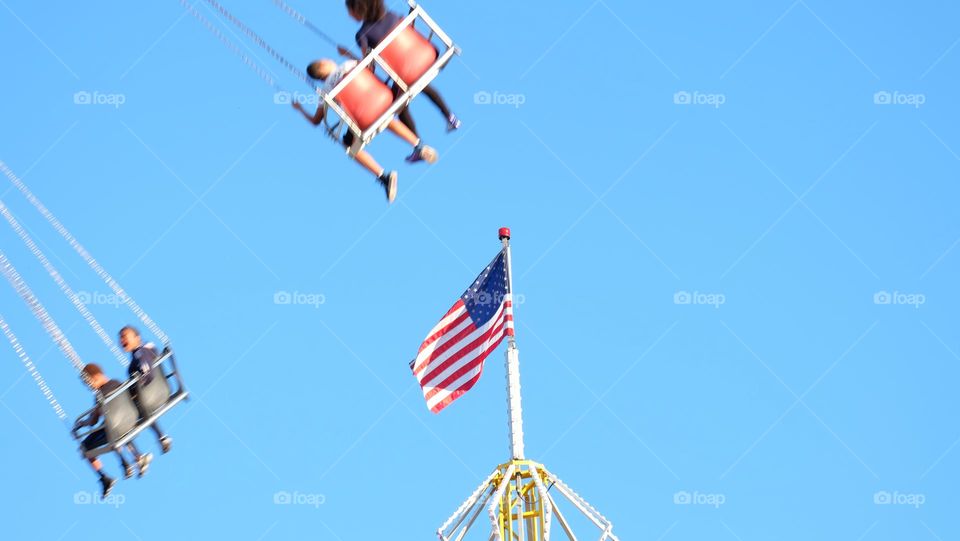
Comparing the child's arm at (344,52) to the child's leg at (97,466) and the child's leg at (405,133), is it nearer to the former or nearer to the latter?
the child's leg at (405,133)

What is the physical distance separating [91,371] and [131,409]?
87 cm

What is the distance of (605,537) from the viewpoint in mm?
32406

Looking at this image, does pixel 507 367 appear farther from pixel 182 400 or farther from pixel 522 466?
pixel 182 400

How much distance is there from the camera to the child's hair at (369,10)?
26328mm

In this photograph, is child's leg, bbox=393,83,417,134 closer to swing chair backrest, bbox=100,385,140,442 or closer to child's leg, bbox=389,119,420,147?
child's leg, bbox=389,119,420,147

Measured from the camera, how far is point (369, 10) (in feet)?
86.5

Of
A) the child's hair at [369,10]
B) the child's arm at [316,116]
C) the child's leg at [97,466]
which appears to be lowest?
the child's leg at [97,466]

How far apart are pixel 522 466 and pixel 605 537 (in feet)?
6.17

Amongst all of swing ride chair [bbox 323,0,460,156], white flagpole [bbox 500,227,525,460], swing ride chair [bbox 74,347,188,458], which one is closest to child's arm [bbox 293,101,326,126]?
swing ride chair [bbox 323,0,460,156]

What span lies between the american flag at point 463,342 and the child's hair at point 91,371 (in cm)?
910

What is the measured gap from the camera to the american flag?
35.4 metres

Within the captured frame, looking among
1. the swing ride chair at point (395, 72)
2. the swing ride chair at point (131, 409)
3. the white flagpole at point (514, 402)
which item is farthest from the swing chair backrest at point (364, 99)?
the white flagpole at point (514, 402)

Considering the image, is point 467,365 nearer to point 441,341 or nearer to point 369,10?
point 441,341

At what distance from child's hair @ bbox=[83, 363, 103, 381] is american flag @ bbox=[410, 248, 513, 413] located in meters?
9.10
